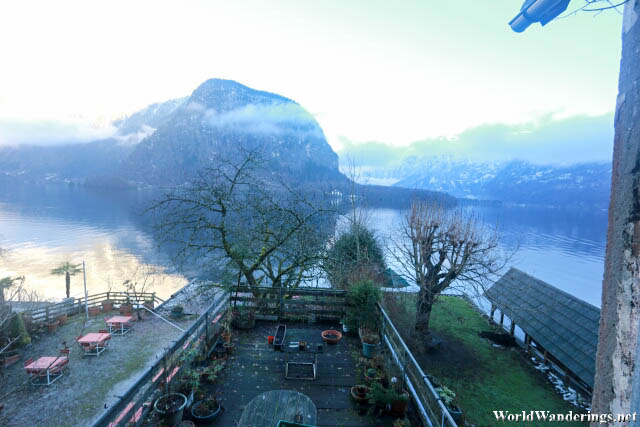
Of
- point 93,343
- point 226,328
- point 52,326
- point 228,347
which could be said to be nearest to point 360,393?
point 228,347

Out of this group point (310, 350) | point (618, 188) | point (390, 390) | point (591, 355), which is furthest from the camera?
point (591, 355)

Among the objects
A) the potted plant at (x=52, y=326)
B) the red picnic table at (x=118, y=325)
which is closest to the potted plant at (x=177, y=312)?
the red picnic table at (x=118, y=325)

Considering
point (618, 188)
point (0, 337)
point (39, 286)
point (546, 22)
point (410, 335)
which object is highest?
point (546, 22)

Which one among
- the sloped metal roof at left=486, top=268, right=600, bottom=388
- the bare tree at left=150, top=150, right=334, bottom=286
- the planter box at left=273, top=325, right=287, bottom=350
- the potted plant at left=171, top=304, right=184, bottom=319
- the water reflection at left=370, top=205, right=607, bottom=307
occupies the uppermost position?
the bare tree at left=150, top=150, right=334, bottom=286

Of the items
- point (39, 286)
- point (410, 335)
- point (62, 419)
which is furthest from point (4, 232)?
point (410, 335)

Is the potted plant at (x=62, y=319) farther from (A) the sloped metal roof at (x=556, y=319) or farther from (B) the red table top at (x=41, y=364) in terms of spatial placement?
(A) the sloped metal roof at (x=556, y=319)

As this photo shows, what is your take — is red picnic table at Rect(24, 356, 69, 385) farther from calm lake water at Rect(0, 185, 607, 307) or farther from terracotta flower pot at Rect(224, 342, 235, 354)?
terracotta flower pot at Rect(224, 342, 235, 354)

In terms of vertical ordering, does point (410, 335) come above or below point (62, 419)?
above

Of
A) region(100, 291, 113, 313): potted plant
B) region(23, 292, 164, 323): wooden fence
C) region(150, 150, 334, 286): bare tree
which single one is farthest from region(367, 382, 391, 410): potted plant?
region(100, 291, 113, 313): potted plant

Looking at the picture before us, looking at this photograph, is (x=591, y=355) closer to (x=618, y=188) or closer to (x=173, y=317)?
(x=618, y=188)
